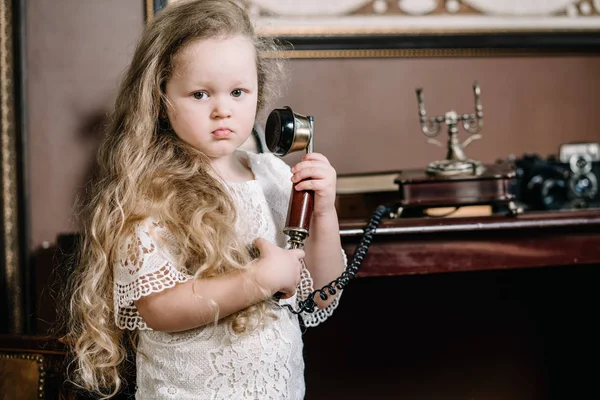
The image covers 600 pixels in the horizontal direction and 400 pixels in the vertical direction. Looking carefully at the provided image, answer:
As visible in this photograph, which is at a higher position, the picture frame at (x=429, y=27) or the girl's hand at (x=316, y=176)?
the picture frame at (x=429, y=27)

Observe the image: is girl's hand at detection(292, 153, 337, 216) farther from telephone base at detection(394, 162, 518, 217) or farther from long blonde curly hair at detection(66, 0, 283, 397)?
telephone base at detection(394, 162, 518, 217)

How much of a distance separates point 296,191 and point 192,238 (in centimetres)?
17

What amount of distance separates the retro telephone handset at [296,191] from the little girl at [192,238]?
0.07ft

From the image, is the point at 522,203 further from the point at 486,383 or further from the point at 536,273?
the point at 486,383

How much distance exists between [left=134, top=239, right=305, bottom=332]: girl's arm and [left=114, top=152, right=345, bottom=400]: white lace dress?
0.02m

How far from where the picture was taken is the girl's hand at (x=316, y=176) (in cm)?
105

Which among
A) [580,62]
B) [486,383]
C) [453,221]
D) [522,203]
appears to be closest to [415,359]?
[486,383]

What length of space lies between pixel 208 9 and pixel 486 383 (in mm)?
1343

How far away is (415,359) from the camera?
1.91 meters

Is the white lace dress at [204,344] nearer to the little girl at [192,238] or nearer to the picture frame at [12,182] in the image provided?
the little girl at [192,238]

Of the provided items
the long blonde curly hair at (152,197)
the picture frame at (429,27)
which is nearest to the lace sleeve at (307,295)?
the long blonde curly hair at (152,197)

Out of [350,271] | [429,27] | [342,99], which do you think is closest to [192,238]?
[350,271]

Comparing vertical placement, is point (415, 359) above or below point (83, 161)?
below

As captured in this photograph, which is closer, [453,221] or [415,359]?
[453,221]
